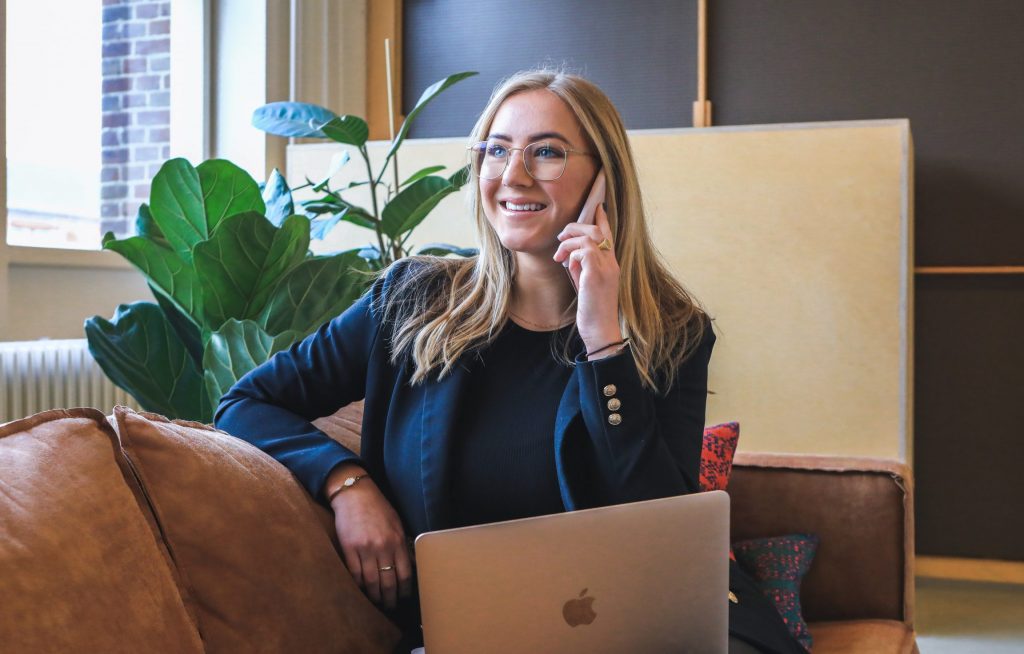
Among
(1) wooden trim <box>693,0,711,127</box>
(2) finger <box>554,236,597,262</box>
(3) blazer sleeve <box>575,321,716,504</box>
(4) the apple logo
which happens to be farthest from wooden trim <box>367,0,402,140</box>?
(4) the apple logo

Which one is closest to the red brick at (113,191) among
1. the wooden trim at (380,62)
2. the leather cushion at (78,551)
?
the wooden trim at (380,62)

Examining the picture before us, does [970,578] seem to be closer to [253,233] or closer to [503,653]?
[253,233]

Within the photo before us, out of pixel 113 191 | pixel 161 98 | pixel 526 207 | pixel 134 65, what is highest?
pixel 134 65

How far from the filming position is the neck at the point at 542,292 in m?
1.65

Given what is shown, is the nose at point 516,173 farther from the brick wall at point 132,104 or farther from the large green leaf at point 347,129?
the brick wall at point 132,104

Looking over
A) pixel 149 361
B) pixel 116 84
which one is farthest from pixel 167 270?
pixel 116 84

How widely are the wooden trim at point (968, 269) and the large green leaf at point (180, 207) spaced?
2752 mm

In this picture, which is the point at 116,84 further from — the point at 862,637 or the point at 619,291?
the point at 862,637

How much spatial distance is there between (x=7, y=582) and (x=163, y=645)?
0.18m

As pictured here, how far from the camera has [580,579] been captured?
3.42ft

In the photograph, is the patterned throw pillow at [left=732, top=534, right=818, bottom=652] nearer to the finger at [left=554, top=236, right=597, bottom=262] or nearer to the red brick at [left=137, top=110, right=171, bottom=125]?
the finger at [left=554, top=236, right=597, bottom=262]

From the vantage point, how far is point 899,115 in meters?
3.88

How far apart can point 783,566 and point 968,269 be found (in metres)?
2.37

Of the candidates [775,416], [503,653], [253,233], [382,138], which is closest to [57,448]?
[503,653]
